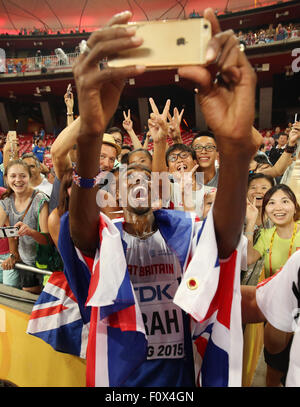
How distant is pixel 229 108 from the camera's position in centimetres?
71

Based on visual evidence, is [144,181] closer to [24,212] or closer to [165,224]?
[165,224]

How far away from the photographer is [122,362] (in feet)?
3.18

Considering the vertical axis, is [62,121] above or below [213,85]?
above

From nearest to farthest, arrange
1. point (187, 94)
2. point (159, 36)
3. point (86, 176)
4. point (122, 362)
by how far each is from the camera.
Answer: point (159, 36) → point (86, 176) → point (122, 362) → point (187, 94)

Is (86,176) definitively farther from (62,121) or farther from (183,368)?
(62,121)

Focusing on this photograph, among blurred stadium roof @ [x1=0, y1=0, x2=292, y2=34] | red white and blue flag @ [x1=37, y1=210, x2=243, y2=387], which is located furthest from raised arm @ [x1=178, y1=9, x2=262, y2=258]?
blurred stadium roof @ [x1=0, y1=0, x2=292, y2=34]

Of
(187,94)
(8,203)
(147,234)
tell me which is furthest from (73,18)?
(147,234)

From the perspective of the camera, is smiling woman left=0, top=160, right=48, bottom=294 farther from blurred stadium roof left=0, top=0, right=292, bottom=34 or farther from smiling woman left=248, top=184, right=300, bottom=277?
blurred stadium roof left=0, top=0, right=292, bottom=34

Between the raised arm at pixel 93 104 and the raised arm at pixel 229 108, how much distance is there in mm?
157

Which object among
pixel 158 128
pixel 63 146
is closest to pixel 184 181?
pixel 158 128

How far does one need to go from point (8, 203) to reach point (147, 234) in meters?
1.60

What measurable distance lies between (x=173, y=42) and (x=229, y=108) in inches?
7.9

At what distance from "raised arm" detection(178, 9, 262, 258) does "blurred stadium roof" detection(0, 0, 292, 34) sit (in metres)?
19.0

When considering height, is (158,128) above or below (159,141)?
above
